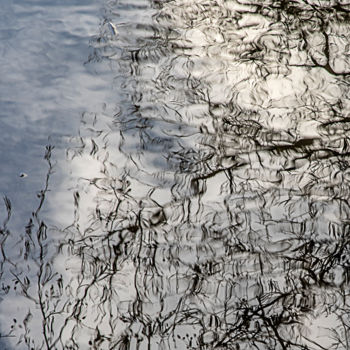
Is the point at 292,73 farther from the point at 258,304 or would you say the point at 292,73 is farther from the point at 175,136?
the point at 258,304

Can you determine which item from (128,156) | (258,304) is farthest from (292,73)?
(258,304)

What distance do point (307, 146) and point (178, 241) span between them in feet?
3.54

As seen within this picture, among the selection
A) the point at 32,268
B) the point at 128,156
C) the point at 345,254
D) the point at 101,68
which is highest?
the point at 101,68

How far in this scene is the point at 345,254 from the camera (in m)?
3.12

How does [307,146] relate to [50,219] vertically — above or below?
above

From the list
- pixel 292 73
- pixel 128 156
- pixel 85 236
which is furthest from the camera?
pixel 292 73

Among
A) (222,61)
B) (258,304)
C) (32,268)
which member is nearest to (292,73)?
(222,61)

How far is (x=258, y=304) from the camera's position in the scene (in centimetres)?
298

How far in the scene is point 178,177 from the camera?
3398 millimetres

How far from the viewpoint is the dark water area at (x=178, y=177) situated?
2.96 m

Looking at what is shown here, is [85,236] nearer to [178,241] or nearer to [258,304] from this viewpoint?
[178,241]

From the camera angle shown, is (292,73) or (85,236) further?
(292,73)

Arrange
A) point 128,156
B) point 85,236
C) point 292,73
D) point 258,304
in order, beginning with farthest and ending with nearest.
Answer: point 292,73 → point 128,156 → point 85,236 → point 258,304

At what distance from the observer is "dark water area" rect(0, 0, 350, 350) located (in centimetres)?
296
